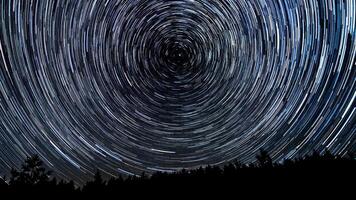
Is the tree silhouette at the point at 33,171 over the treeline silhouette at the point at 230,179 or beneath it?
over

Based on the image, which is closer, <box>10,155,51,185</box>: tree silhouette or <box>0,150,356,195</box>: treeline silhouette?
<box>0,150,356,195</box>: treeline silhouette

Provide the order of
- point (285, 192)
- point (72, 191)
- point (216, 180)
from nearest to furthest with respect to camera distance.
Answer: point (285, 192), point (72, 191), point (216, 180)

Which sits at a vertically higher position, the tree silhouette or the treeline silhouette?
the tree silhouette

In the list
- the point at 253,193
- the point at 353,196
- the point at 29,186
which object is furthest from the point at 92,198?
the point at 353,196

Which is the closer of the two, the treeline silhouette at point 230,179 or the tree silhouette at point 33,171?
the treeline silhouette at point 230,179

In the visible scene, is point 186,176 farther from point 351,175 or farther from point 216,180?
point 351,175

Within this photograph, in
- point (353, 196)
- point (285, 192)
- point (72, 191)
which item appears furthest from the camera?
point (72, 191)

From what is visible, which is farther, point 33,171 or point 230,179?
point 33,171

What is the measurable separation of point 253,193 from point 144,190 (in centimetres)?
432

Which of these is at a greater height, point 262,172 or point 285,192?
point 262,172

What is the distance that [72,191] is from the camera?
1223 cm

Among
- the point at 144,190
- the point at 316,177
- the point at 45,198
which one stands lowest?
the point at 45,198

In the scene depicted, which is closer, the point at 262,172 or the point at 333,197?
the point at 333,197

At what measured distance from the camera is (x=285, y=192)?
11.5m
